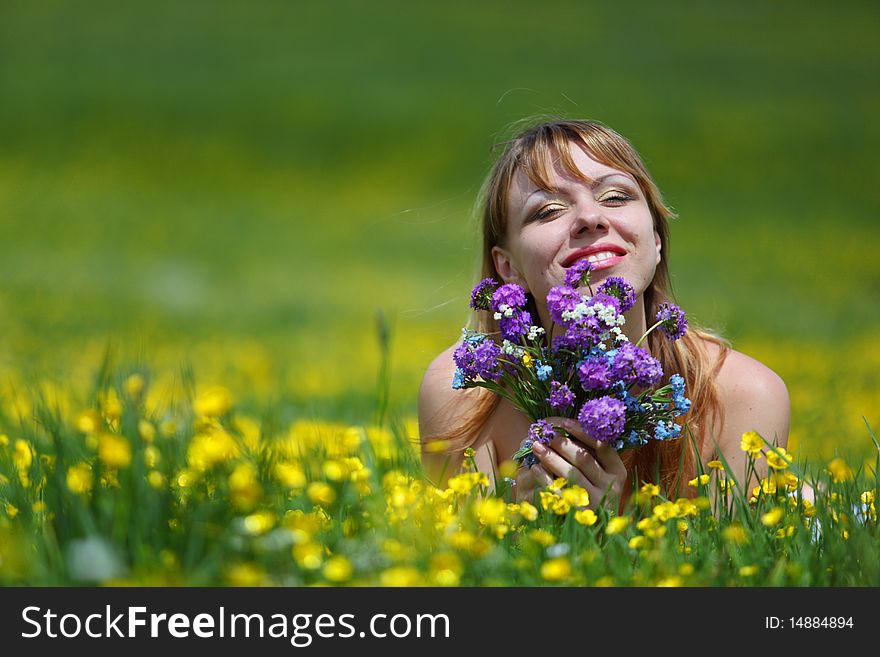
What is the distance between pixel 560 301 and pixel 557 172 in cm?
68

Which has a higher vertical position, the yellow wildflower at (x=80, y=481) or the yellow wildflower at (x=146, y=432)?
the yellow wildflower at (x=146, y=432)

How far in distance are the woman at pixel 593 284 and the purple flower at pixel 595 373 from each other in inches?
7.7

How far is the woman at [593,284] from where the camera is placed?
3162 millimetres

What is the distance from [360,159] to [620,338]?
27912 millimetres

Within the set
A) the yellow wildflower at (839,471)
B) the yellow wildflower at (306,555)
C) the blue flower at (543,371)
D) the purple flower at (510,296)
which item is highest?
the purple flower at (510,296)

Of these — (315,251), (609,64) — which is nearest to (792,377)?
(315,251)

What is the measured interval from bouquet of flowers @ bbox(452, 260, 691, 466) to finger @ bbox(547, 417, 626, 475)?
30mm

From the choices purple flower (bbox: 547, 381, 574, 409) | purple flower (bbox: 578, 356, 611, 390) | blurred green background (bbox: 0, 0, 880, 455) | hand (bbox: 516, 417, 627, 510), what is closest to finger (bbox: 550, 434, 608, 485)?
hand (bbox: 516, 417, 627, 510)

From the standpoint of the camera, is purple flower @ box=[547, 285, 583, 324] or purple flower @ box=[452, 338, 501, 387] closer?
purple flower @ box=[547, 285, 583, 324]

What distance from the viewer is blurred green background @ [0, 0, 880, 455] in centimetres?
958

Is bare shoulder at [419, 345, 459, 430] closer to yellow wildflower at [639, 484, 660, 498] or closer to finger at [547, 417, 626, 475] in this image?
finger at [547, 417, 626, 475]

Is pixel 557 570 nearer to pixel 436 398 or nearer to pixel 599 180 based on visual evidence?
pixel 599 180

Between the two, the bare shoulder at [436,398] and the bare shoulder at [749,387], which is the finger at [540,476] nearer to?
the bare shoulder at [436,398]

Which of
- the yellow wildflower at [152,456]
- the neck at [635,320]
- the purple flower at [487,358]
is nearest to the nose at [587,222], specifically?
the neck at [635,320]
